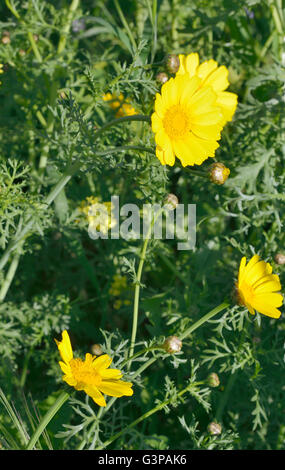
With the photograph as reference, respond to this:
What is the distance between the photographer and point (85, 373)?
147 centimetres

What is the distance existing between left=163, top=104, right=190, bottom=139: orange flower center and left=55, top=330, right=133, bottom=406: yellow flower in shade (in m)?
0.68

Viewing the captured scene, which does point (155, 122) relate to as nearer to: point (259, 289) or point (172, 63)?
point (172, 63)

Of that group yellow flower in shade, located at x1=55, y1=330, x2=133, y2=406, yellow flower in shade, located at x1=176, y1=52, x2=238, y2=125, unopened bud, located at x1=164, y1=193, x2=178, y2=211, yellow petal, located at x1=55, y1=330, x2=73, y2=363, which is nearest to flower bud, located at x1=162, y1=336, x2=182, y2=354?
yellow flower in shade, located at x1=55, y1=330, x2=133, y2=406

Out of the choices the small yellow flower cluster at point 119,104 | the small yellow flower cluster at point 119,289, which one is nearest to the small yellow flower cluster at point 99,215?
the small yellow flower cluster at point 119,289

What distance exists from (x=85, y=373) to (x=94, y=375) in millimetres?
27

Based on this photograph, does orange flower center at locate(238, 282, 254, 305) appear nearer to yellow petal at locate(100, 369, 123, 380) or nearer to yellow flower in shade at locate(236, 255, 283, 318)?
yellow flower in shade at locate(236, 255, 283, 318)

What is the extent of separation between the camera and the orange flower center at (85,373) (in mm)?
1460

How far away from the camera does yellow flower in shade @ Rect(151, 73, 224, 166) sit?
1.57 m

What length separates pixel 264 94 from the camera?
→ 2.36 metres

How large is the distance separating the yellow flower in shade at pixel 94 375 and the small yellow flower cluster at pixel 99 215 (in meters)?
0.82

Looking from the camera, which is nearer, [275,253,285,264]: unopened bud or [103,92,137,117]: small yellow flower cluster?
[275,253,285,264]: unopened bud

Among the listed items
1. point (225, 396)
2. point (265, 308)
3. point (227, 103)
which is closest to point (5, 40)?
point (227, 103)

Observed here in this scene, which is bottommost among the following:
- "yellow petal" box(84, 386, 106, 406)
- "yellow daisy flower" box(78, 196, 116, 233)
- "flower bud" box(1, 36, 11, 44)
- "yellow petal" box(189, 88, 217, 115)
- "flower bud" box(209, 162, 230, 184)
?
"yellow petal" box(84, 386, 106, 406)
